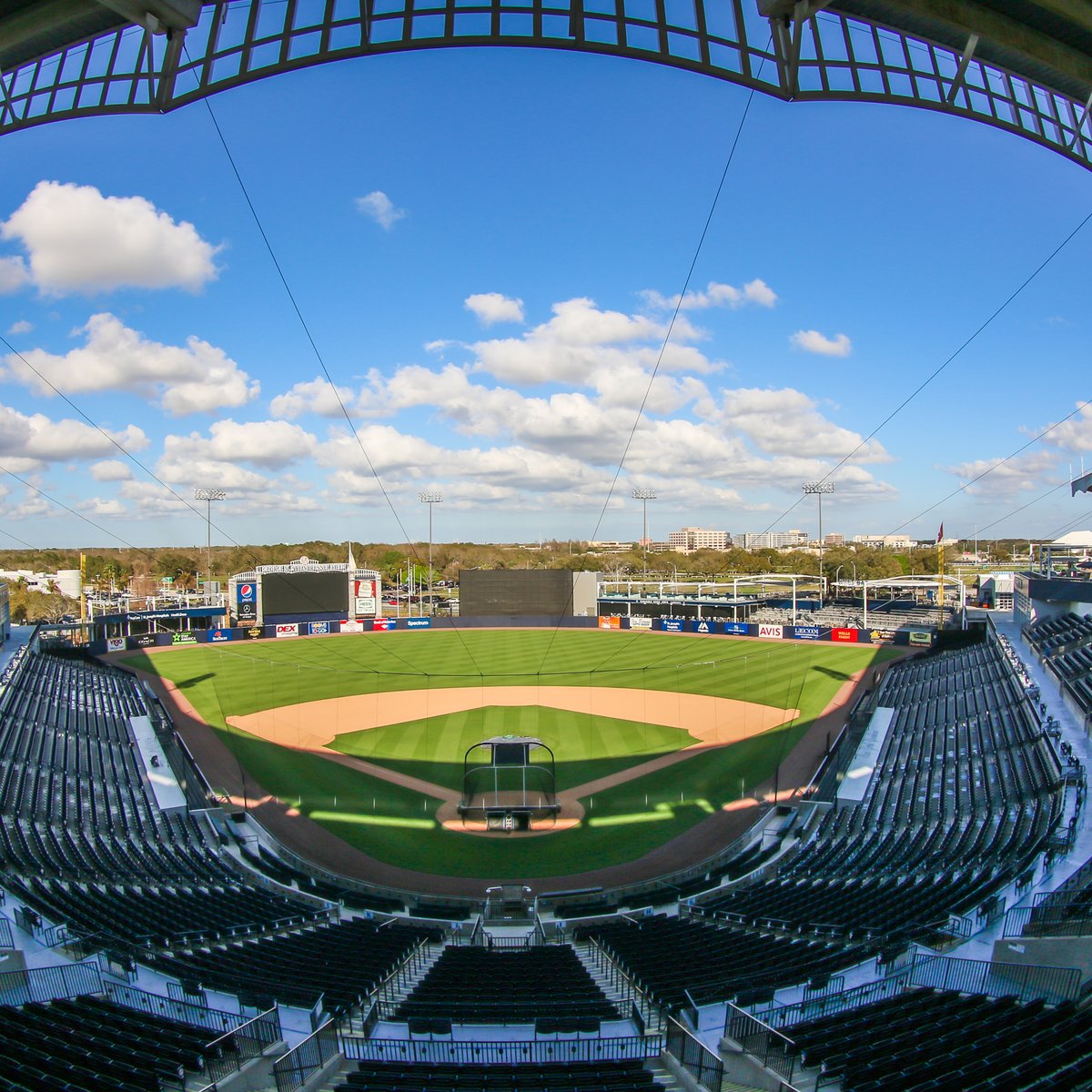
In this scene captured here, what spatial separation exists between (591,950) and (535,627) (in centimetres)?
5315

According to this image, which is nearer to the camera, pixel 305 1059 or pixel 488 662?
pixel 305 1059

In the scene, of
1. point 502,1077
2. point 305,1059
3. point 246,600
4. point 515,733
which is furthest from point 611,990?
point 246,600

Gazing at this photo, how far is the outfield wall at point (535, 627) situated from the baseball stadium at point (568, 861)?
54.3 feet

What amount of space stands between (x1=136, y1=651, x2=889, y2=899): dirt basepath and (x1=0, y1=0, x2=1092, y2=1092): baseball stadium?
0.13m

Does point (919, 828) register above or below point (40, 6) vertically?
below

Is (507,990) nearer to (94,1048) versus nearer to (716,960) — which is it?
(716,960)

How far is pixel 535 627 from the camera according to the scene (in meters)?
66.6

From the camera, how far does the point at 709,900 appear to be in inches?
629

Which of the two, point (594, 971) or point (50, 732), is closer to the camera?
point (594, 971)

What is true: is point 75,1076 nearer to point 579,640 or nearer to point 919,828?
point 919,828

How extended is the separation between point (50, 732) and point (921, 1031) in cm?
2655

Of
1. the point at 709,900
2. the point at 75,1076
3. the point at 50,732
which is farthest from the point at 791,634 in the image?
the point at 75,1076

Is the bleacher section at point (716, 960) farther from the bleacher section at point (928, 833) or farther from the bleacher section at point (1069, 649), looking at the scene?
the bleacher section at point (1069, 649)

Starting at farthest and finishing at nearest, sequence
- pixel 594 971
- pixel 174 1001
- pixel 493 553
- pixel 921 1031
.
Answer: pixel 493 553, pixel 594 971, pixel 174 1001, pixel 921 1031
